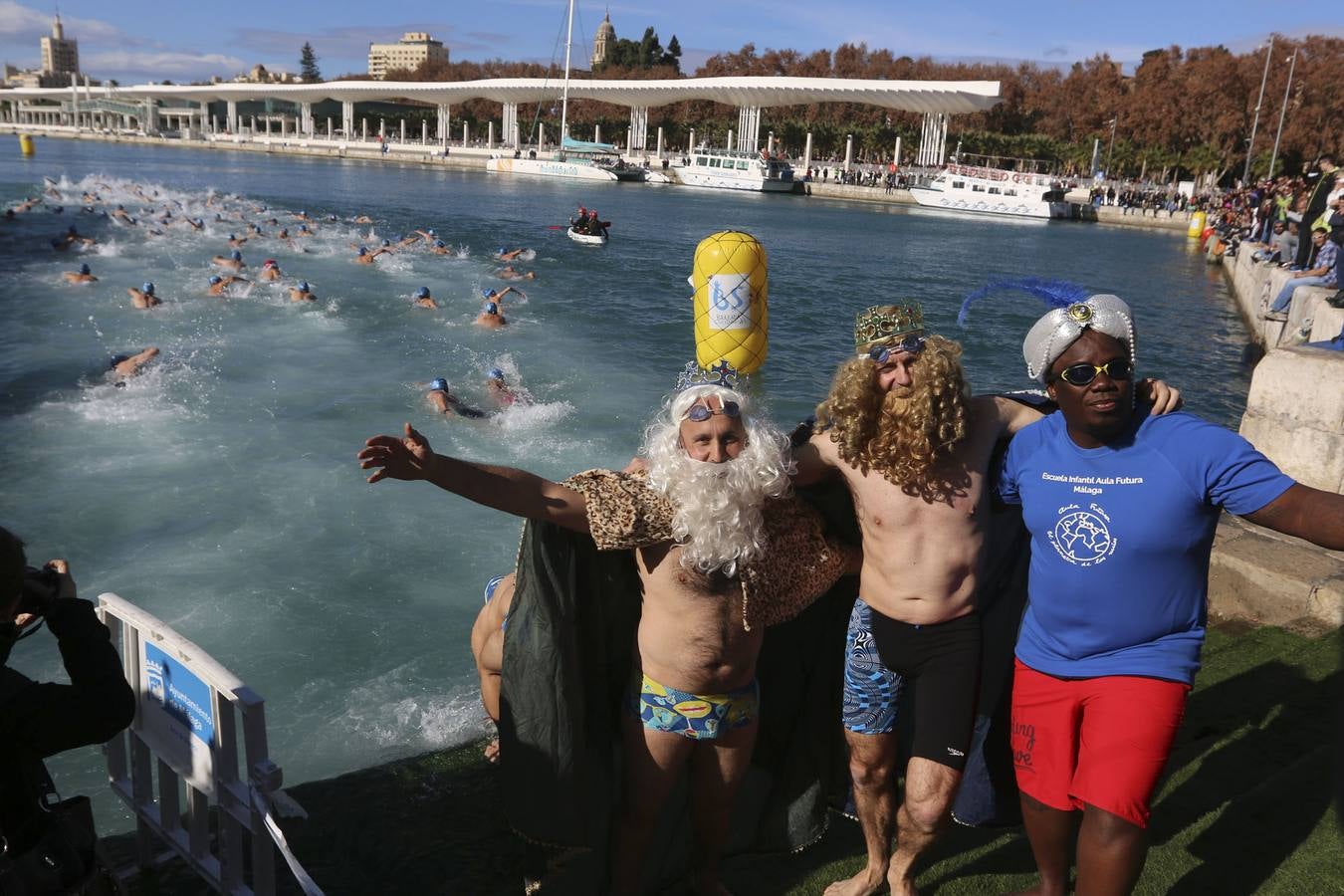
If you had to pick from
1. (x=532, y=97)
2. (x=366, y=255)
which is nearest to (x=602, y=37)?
(x=532, y=97)

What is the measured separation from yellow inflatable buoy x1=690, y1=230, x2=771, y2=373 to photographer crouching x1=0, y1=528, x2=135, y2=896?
5.18 metres

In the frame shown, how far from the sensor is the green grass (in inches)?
119

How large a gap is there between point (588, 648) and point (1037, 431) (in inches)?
58.3

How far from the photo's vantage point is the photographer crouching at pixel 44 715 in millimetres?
2041

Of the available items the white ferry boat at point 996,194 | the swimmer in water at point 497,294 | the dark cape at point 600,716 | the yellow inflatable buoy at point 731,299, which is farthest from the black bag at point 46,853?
the white ferry boat at point 996,194

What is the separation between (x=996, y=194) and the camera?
61.1m

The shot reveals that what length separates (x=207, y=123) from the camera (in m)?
130

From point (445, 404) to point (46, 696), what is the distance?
10197mm

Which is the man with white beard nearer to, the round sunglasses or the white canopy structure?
the round sunglasses

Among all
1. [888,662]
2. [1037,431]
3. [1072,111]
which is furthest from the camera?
[1072,111]

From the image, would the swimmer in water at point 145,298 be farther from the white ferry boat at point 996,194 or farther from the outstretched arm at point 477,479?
the white ferry boat at point 996,194

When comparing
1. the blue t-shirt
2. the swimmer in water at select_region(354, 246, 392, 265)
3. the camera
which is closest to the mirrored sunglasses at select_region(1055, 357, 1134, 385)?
the blue t-shirt

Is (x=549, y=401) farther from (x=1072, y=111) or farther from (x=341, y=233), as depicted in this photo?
(x=1072, y=111)

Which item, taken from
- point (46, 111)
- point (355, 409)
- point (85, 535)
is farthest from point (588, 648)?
point (46, 111)
